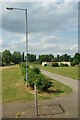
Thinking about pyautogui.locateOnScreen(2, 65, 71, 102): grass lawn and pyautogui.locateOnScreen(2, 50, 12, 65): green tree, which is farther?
pyautogui.locateOnScreen(2, 50, 12, 65): green tree

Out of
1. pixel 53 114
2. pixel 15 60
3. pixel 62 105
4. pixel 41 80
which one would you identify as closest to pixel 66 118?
pixel 53 114

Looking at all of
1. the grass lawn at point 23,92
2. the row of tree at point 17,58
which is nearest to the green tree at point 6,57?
the row of tree at point 17,58

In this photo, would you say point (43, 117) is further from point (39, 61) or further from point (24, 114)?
point (39, 61)

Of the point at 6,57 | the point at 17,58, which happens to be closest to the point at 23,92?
the point at 6,57

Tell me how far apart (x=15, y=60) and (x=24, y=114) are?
113689mm

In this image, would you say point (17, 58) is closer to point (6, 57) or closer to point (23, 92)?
point (6, 57)

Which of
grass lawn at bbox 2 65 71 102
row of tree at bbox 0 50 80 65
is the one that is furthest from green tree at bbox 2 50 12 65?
grass lawn at bbox 2 65 71 102

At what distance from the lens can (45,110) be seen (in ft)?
31.3

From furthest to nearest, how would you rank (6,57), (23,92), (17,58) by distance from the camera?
(17,58) → (6,57) → (23,92)

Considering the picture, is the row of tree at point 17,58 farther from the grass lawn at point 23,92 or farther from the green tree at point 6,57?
the grass lawn at point 23,92

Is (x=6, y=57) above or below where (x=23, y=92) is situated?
above

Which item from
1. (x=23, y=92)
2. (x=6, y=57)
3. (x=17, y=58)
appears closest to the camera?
(x=23, y=92)

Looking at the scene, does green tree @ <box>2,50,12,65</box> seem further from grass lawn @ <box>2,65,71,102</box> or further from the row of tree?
grass lawn @ <box>2,65,71,102</box>

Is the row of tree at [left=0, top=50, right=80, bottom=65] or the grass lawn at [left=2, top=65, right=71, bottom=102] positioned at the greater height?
the row of tree at [left=0, top=50, right=80, bottom=65]
